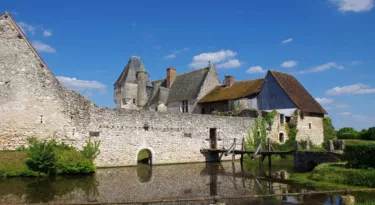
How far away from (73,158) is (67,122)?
279 centimetres

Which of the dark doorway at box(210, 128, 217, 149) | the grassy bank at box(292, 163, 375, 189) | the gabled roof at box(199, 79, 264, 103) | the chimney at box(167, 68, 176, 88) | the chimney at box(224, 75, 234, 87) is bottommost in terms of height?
the grassy bank at box(292, 163, 375, 189)

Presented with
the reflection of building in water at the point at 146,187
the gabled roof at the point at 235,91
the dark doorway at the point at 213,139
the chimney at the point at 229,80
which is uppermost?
the chimney at the point at 229,80

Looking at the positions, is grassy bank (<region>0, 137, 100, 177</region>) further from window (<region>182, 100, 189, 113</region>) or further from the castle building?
the castle building

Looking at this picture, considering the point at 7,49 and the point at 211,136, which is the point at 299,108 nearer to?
the point at 211,136

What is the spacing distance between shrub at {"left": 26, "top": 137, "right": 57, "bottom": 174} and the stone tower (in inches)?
887

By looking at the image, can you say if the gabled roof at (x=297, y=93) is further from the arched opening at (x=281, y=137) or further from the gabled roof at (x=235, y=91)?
the arched opening at (x=281, y=137)

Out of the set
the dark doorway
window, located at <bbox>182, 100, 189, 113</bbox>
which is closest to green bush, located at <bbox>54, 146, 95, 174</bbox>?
the dark doorway

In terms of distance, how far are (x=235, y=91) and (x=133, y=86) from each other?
13.3 meters

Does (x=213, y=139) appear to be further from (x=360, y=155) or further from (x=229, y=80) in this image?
(x=360, y=155)

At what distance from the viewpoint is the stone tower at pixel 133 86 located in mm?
38719

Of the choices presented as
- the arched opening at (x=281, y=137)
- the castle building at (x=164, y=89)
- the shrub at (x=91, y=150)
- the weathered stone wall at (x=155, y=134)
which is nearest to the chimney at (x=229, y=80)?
the castle building at (x=164, y=89)

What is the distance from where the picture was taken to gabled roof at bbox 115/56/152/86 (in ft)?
128

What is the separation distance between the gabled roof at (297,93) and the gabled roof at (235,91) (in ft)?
6.45

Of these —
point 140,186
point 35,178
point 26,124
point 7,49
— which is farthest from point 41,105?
point 140,186
